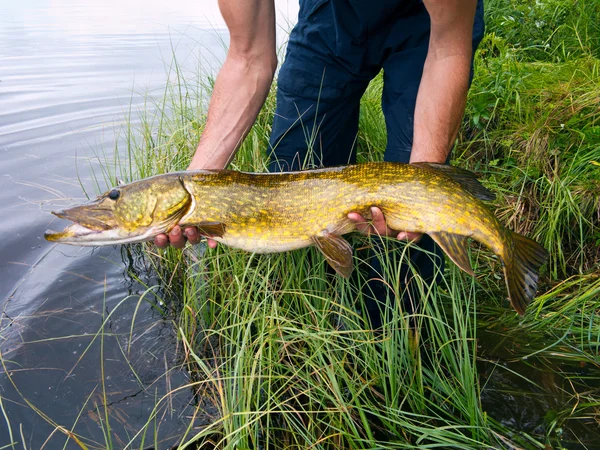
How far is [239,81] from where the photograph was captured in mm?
2439

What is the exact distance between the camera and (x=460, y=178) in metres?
2.04

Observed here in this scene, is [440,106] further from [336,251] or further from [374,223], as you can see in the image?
A: [336,251]

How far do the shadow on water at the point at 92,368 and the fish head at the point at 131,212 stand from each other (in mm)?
354

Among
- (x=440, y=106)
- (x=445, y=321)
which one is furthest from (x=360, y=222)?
(x=445, y=321)

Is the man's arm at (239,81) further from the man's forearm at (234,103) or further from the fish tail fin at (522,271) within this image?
the fish tail fin at (522,271)

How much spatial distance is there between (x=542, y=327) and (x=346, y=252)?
127 centimetres

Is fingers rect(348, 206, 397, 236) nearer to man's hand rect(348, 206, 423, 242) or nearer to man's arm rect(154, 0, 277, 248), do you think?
man's hand rect(348, 206, 423, 242)

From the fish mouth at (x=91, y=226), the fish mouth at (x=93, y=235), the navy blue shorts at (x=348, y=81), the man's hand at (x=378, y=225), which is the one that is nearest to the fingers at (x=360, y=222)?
the man's hand at (x=378, y=225)

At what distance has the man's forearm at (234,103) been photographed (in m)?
2.38

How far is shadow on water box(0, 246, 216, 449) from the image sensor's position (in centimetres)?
224

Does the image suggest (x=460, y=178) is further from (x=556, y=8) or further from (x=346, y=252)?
(x=556, y=8)

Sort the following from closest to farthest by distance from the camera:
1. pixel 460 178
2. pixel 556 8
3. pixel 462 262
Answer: pixel 462 262 → pixel 460 178 → pixel 556 8

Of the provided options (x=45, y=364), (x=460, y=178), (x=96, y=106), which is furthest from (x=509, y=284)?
(x=96, y=106)

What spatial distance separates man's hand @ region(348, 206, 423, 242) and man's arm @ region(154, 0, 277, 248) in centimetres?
69
